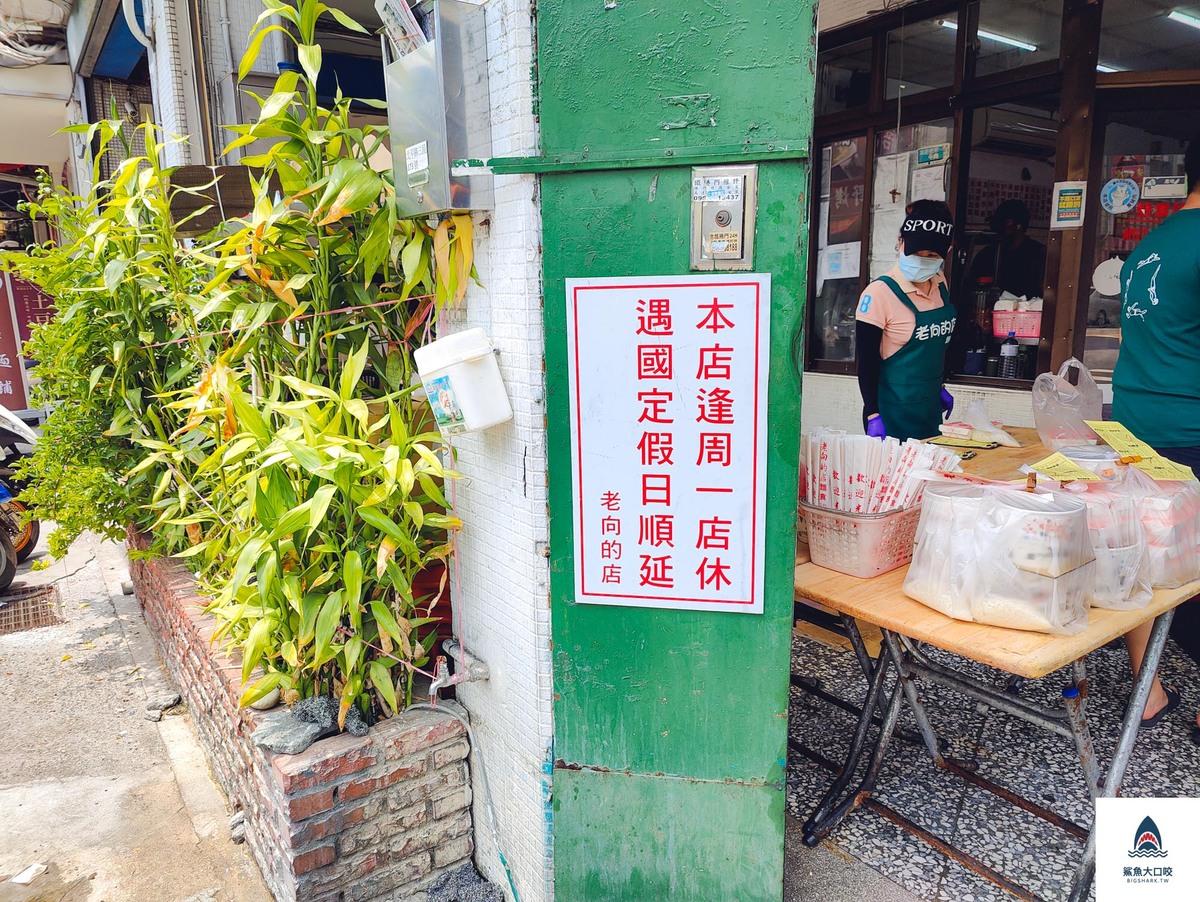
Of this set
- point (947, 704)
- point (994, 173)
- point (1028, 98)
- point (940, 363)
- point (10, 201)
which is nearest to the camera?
point (947, 704)

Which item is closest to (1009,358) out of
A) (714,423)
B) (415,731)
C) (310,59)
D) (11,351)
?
(714,423)

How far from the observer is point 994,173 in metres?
5.31

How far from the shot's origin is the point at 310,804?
2195mm

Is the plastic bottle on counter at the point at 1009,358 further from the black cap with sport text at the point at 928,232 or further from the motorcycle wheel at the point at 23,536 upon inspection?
the motorcycle wheel at the point at 23,536

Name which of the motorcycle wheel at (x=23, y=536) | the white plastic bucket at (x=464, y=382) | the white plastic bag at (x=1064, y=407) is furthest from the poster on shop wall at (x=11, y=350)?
the white plastic bag at (x=1064, y=407)

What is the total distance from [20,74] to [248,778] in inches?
296

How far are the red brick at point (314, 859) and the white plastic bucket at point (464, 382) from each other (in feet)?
4.07

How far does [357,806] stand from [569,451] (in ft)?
4.00

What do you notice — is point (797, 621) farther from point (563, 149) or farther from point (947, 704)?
point (563, 149)

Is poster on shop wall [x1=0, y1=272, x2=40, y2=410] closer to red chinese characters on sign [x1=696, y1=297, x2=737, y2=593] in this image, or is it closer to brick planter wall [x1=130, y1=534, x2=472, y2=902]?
brick planter wall [x1=130, y1=534, x2=472, y2=902]

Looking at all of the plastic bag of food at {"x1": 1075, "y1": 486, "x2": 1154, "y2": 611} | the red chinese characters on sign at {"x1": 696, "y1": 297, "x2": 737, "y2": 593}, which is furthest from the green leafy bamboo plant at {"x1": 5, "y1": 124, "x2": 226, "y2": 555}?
the plastic bag of food at {"x1": 1075, "y1": 486, "x2": 1154, "y2": 611}

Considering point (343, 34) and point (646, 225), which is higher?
point (343, 34)

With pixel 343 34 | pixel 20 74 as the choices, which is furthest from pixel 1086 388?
pixel 20 74

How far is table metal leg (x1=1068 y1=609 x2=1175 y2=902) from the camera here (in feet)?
7.09
